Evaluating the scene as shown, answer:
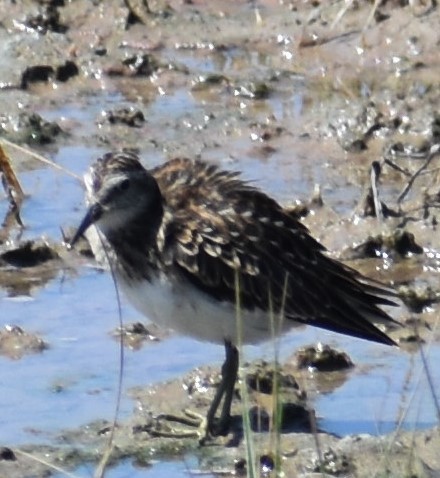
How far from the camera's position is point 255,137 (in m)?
9.84

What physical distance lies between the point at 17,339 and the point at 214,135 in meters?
2.90

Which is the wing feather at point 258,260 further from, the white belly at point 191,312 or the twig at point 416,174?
the twig at point 416,174

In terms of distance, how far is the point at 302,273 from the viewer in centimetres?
673

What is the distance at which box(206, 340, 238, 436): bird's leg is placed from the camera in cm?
661

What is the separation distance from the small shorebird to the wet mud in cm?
29

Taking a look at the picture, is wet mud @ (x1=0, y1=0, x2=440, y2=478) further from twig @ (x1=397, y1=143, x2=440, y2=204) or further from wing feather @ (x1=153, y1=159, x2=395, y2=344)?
wing feather @ (x1=153, y1=159, x2=395, y2=344)

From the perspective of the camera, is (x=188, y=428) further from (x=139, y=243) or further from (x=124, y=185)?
(x=124, y=185)

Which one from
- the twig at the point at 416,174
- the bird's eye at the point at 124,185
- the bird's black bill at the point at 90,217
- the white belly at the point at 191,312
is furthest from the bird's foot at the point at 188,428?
the twig at the point at 416,174

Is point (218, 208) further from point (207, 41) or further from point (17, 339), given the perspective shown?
point (207, 41)

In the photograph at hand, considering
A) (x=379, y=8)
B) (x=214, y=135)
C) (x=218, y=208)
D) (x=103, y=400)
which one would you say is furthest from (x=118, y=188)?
(x=379, y=8)

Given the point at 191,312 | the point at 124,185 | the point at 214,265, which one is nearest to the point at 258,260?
the point at 214,265

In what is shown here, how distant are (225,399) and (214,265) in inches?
19.1

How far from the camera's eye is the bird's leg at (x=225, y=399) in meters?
6.61

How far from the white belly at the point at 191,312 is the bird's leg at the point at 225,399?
9cm
